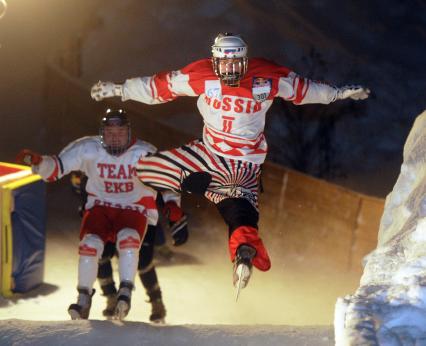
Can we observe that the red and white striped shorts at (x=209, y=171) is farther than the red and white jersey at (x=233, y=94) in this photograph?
Yes

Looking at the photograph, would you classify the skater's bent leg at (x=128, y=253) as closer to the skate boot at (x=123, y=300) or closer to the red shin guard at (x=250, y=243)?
the skate boot at (x=123, y=300)

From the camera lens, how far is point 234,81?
17.8ft

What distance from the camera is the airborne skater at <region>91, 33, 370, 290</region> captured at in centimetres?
541

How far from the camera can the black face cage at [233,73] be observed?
5367 millimetres

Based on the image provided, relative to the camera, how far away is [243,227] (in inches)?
213

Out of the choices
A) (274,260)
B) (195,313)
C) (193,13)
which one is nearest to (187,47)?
(193,13)

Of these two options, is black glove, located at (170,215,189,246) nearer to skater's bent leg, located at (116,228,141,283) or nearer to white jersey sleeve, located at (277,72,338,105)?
skater's bent leg, located at (116,228,141,283)

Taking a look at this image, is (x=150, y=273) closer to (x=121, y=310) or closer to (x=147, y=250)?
(x=147, y=250)

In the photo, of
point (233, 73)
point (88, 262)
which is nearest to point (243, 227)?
point (233, 73)

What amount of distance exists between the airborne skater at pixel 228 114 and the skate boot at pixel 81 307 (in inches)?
39.2

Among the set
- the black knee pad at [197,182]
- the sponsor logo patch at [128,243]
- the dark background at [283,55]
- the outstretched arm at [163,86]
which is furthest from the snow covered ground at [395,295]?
the dark background at [283,55]

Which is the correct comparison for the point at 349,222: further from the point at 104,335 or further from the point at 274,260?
the point at 104,335

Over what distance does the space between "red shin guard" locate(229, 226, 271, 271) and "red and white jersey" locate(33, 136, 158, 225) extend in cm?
142

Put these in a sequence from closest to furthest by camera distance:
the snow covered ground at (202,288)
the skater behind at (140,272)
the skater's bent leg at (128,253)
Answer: the skater's bent leg at (128,253), the skater behind at (140,272), the snow covered ground at (202,288)
